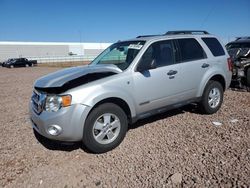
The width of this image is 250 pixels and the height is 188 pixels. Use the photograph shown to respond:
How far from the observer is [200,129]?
15.7 ft

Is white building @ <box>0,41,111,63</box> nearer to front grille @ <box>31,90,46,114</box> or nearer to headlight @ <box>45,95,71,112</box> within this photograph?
front grille @ <box>31,90,46,114</box>

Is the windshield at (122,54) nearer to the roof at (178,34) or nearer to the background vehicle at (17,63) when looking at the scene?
the roof at (178,34)

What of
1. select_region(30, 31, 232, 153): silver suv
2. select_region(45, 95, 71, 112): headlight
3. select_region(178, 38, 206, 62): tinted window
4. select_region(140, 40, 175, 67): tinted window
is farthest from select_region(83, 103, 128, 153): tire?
select_region(178, 38, 206, 62): tinted window

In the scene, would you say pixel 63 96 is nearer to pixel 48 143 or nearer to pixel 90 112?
pixel 90 112

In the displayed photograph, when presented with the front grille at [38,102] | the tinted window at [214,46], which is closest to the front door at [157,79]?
the tinted window at [214,46]

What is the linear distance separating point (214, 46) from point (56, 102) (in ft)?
12.9

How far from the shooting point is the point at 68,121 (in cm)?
350

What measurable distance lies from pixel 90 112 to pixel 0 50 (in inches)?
2743

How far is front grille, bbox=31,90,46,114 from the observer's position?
12.2 feet

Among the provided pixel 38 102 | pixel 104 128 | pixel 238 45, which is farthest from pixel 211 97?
pixel 238 45

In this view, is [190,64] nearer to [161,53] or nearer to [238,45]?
[161,53]

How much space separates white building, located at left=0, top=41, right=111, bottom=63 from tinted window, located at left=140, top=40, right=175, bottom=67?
57440mm

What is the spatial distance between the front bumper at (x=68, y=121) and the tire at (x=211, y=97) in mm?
2976

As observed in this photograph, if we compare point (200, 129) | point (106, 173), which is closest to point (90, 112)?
point (106, 173)
